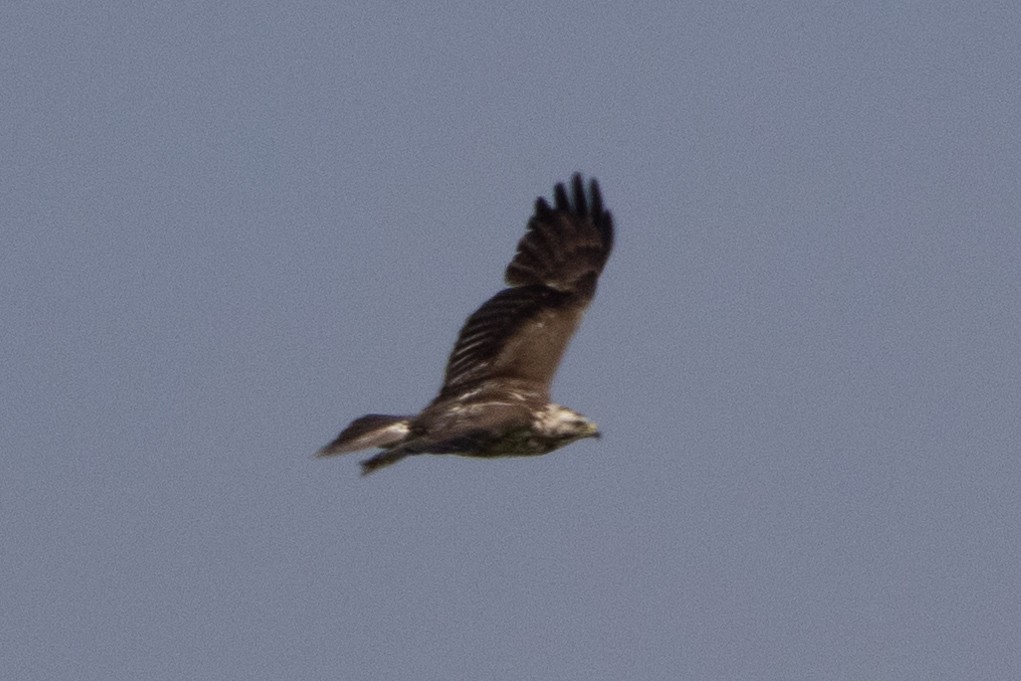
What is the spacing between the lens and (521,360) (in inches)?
657

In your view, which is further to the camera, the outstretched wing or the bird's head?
the outstretched wing

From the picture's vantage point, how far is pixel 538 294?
17172 millimetres

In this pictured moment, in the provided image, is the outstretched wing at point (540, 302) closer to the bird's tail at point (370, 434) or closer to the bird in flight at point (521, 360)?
the bird in flight at point (521, 360)

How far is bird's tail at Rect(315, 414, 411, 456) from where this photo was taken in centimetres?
1495

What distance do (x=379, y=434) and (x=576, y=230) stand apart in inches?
135

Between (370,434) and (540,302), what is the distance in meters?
2.64

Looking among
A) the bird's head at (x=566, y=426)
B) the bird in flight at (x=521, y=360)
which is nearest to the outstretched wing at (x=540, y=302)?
the bird in flight at (x=521, y=360)

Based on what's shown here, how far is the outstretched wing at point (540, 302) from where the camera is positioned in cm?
1664

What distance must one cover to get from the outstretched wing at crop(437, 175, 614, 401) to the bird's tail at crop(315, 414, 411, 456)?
3.64 ft

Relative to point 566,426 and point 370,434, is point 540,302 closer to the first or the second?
point 566,426

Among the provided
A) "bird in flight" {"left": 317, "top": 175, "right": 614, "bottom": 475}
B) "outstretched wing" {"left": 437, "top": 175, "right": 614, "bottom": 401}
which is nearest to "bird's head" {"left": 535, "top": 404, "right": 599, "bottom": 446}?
"bird in flight" {"left": 317, "top": 175, "right": 614, "bottom": 475}

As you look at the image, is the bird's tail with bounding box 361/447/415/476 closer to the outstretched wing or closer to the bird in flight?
the bird in flight

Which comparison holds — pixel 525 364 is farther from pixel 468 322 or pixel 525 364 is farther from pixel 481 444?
pixel 481 444

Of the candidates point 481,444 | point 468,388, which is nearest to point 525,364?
point 468,388
